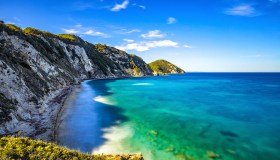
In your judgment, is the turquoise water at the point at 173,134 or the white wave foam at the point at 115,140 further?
the turquoise water at the point at 173,134

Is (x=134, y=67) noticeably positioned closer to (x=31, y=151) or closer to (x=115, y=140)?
(x=115, y=140)

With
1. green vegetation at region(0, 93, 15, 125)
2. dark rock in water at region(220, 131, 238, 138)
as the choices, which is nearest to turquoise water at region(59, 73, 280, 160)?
dark rock in water at region(220, 131, 238, 138)

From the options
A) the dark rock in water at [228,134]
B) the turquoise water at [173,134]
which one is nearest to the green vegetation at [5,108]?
the turquoise water at [173,134]

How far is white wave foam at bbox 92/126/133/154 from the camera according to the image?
17125 millimetres

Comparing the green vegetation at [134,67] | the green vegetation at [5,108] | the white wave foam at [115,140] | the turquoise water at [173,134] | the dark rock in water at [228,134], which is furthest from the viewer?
the green vegetation at [134,67]

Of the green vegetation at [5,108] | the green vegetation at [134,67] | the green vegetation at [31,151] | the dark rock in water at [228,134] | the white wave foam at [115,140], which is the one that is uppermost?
the green vegetation at [134,67]

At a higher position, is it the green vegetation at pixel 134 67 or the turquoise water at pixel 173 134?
A: the green vegetation at pixel 134 67

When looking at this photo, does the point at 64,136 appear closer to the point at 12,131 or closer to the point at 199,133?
the point at 12,131

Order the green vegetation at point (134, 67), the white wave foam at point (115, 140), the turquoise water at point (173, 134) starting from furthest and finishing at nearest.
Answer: the green vegetation at point (134, 67), the turquoise water at point (173, 134), the white wave foam at point (115, 140)

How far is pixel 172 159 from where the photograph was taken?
16.1 metres

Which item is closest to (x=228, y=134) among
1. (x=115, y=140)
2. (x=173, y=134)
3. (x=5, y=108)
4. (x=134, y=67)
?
(x=173, y=134)

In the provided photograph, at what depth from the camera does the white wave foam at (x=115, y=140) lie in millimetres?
17125

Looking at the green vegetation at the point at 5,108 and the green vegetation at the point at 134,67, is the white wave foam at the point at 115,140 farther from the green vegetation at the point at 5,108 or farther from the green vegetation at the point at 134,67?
the green vegetation at the point at 134,67

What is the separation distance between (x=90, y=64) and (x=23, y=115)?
88228mm
